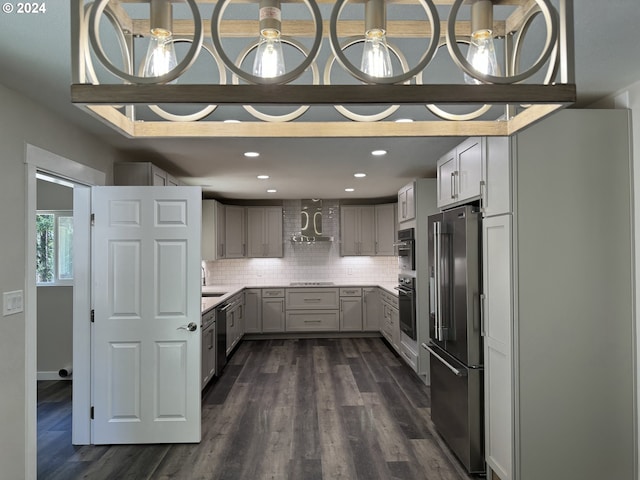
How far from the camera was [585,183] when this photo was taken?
2.42m

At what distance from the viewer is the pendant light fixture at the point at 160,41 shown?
0.83 m

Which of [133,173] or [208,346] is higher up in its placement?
[133,173]

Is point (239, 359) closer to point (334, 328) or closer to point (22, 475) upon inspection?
point (334, 328)

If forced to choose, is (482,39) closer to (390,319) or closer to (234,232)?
(390,319)

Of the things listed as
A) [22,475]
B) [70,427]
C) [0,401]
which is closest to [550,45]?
[0,401]

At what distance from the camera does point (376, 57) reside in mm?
864

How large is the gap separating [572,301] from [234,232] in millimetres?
5699

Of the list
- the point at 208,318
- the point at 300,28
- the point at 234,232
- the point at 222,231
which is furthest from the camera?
the point at 234,232

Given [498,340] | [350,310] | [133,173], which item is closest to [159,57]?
[498,340]

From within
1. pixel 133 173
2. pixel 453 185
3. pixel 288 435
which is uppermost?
pixel 133 173

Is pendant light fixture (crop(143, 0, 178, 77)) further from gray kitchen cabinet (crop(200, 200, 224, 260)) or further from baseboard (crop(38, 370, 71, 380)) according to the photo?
gray kitchen cabinet (crop(200, 200, 224, 260))

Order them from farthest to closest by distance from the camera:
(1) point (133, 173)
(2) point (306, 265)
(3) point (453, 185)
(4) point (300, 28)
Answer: (2) point (306, 265)
(1) point (133, 173)
(3) point (453, 185)
(4) point (300, 28)

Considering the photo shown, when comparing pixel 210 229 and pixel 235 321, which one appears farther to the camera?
pixel 210 229

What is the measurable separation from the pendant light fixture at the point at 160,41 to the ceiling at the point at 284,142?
1.00 m
